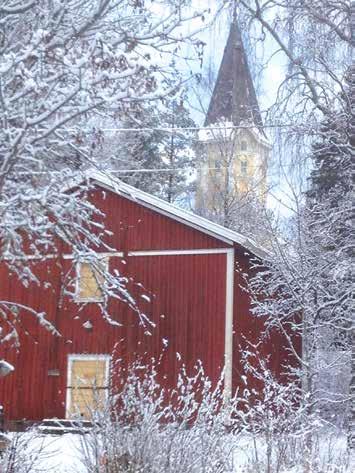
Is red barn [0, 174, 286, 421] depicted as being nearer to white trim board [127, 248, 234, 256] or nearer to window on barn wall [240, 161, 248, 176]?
white trim board [127, 248, 234, 256]

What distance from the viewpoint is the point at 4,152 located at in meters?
4.53

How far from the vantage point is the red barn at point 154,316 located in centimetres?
1672

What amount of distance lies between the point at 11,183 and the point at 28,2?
3.61ft

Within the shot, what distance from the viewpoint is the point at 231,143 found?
32.4 meters

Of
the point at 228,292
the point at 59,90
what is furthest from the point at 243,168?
the point at 59,90

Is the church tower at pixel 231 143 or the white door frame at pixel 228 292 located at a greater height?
the church tower at pixel 231 143

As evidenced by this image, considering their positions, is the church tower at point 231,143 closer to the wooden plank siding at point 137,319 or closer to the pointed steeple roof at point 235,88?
the pointed steeple roof at point 235,88

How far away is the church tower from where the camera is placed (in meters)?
14.9

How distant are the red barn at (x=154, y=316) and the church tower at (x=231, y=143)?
226 cm

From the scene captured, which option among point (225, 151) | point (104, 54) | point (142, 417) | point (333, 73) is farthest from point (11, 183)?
point (225, 151)

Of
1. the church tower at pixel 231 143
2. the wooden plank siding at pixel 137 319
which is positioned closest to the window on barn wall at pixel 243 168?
the church tower at pixel 231 143

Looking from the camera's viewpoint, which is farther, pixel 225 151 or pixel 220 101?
pixel 225 151

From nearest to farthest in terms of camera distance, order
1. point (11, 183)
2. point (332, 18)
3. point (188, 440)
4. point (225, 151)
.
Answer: point (11, 183)
point (188, 440)
point (332, 18)
point (225, 151)

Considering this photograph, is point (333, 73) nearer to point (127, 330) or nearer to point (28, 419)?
point (127, 330)
